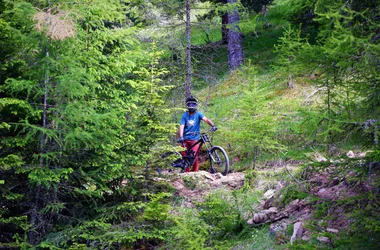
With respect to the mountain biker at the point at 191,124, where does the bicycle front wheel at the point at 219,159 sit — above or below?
below

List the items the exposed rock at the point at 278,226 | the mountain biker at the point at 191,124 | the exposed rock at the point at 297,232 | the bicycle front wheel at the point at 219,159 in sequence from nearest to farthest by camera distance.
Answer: the exposed rock at the point at 297,232 → the exposed rock at the point at 278,226 → the bicycle front wheel at the point at 219,159 → the mountain biker at the point at 191,124

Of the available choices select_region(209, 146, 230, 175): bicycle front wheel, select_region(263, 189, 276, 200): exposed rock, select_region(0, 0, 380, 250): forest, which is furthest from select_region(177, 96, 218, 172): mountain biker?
select_region(263, 189, 276, 200): exposed rock

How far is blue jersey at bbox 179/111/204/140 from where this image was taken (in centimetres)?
1110

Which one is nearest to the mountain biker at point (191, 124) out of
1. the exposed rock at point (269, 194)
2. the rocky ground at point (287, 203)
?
the rocky ground at point (287, 203)

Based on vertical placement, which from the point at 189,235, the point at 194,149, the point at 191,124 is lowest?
the point at 194,149

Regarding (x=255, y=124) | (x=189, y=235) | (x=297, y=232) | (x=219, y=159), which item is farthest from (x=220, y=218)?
(x=219, y=159)

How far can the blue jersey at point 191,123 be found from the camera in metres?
11.1

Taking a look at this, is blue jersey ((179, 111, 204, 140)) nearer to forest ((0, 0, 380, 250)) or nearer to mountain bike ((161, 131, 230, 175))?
mountain bike ((161, 131, 230, 175))

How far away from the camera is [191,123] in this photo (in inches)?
438

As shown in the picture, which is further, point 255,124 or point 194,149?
point 194,149

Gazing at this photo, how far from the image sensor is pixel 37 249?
6773mm

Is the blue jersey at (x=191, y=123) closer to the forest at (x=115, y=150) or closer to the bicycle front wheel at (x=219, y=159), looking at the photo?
the bicycle front wheel at (x=219, y=159)

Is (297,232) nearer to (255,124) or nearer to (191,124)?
(255,124)

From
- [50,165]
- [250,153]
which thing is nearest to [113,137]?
[50,165]
